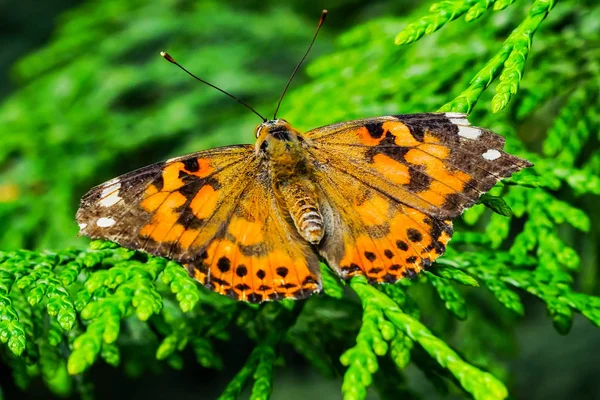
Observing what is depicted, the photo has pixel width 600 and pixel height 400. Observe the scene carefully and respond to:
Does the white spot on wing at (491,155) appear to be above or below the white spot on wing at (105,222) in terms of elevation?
below

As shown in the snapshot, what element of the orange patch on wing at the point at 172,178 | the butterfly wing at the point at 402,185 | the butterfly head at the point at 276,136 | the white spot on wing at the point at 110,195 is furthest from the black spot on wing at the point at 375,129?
the white spot on wing at the point at 110,195

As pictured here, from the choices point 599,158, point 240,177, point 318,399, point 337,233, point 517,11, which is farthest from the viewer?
point 318,399

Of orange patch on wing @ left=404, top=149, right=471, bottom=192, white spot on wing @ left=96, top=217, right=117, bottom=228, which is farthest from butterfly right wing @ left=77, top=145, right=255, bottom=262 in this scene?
orange patch on wing @ left=404, top=149, right=471, bottom=192

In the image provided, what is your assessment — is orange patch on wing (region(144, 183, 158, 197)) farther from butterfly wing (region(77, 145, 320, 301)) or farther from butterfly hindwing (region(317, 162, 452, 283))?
butterfly hindwing (region(317, 162, 452, 283))

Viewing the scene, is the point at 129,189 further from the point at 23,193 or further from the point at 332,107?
the point at 23,193

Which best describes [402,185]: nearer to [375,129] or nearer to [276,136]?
[375,129]

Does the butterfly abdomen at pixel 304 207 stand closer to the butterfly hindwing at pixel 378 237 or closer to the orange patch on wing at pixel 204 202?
the butterfly hindwing at pixel 378 237

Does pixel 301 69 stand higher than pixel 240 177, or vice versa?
pixel 301 69

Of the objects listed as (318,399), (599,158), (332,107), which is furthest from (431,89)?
(318,399)
